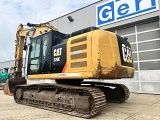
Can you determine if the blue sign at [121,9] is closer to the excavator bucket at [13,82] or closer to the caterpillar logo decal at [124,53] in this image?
the caterpillar logo decal at [124,53]

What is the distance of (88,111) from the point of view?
18.6ft

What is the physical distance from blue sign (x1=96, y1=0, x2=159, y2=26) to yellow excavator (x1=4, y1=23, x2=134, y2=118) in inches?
240

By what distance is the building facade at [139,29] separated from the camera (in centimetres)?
1173

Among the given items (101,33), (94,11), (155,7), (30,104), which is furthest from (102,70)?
(94,11)

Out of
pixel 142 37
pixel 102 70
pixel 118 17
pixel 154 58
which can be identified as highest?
pixel 118 17

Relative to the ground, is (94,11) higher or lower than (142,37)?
higher

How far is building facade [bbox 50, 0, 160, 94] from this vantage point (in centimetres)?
1173

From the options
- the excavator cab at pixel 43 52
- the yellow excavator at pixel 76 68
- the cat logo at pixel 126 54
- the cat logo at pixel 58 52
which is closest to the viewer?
the yellow excavator at pixel 76 68

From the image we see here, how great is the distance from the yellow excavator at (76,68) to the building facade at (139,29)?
4374 millimetres

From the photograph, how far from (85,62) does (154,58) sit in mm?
7301

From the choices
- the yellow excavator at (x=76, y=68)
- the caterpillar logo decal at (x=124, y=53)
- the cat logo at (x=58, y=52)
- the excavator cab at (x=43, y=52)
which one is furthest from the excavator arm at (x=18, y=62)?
the caterpillar logo decal at (x=124, y=53)

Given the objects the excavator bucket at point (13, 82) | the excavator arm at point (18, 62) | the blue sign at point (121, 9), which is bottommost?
the excavator bucket at point (13, 82)

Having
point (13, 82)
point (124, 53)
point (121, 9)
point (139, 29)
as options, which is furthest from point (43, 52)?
point (121, 9)

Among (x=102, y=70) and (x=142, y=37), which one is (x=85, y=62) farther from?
(x=142, y=37)
